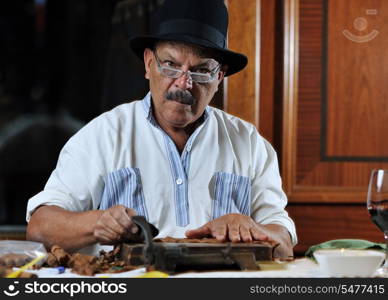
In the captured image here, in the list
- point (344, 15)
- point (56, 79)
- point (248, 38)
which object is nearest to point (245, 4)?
point (248, 38)

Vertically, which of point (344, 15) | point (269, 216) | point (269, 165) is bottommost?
point (269, 216)

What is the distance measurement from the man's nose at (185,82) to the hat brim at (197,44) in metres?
0.11

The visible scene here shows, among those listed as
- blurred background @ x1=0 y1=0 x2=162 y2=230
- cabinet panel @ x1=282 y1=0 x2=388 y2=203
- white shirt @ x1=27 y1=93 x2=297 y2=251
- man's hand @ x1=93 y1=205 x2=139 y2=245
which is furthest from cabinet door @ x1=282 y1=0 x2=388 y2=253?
man's hand @ x1=93 y1=205 x2=139 y2=245

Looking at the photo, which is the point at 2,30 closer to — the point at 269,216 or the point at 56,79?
the point at 56,79

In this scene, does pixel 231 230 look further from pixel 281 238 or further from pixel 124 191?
pixel 124 191

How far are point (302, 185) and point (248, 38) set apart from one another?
2.42 ft

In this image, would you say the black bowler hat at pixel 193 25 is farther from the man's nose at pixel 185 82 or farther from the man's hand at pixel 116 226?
the man's hand at pixel 116 226

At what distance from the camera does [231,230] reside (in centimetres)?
173

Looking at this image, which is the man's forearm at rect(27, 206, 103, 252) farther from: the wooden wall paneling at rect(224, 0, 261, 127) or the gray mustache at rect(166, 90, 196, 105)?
the wooden wall paneling at rect(224, 0, 261, 127)

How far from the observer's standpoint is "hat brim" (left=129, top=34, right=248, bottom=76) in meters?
2.29

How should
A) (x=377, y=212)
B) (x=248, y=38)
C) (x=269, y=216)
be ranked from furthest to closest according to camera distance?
(x=248, y=38), (x=269, y=216), (x=377, y=212)

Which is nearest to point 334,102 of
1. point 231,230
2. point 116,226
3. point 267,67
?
point 267,67

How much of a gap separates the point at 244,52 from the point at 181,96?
3.22ft

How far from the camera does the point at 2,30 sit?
14.5 ft
